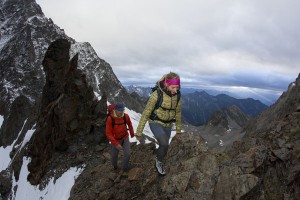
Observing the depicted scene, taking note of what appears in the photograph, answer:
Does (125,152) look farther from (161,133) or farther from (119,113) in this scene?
(161,133)

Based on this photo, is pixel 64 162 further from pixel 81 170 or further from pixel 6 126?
pixel 6 126

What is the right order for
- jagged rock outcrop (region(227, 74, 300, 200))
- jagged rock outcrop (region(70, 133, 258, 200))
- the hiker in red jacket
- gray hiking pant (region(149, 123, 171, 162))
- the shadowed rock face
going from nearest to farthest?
jagged rock outcrop (region(227, 74, 300, 200))
jagged rock outcrop (region(70, 133, 258, 200))
gray hiking pant (region(149, 123, 171, 162))
the hiker in red jacket
the shadowed rock face

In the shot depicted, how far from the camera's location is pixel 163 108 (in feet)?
46.2

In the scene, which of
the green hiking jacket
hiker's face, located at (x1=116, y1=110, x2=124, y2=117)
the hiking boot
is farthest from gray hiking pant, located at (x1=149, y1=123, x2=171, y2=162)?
hiker's face, located at (x1=116, y1=110, x2=124, y2=117)

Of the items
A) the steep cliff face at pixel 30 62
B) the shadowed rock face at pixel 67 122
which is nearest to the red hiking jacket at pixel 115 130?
the shadowed rock face at pixel 67 122

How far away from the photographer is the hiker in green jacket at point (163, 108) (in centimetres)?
1348

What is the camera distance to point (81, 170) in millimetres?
25609

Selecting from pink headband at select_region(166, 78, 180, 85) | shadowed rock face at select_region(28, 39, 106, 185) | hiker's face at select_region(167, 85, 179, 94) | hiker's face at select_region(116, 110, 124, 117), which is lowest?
shadowed rock face at select_region(28, 39, 106, 185)

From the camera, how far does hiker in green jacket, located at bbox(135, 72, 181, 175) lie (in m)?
13.5

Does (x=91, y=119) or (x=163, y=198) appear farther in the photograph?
(x=91, y=119)

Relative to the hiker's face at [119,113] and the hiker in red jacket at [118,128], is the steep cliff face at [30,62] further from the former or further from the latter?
the hiker's face at [119,113]

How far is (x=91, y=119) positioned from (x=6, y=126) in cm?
6032

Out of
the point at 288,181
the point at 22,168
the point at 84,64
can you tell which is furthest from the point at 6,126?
the point at 84,64

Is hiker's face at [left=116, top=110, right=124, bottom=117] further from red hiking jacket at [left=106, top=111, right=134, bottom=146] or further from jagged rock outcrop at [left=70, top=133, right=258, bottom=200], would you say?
jagged rock outcrop at [left=70, top=133, right=258, bottom=200]
